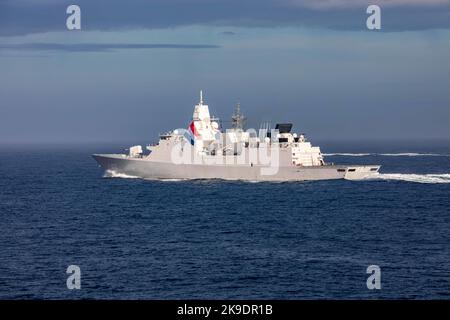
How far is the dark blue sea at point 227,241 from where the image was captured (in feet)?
85.3

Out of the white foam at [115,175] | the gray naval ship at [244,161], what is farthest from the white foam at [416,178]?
the white foam at [115,175]

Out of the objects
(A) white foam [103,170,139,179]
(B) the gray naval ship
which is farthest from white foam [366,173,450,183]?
(A) white foam [103,170,139,179]

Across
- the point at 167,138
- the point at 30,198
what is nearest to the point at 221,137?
the point at 167,138

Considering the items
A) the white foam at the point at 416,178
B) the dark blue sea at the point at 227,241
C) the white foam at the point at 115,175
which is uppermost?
the white foam at the point at 115,175

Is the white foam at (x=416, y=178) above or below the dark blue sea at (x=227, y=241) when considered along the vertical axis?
above

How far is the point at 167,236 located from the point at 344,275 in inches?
464

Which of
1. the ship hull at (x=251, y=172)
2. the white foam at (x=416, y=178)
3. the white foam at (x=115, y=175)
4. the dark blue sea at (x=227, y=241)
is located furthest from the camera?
the white foam at (x=115, y=175)

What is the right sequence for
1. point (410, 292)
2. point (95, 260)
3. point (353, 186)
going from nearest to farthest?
1. point (410, 292)
2. point (95, 260)
3. point (353, 186)

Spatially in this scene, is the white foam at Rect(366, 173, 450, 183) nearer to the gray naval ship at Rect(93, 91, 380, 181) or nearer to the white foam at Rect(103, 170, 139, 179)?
the gray naval ship at Rect(93, 91, 380, 181)

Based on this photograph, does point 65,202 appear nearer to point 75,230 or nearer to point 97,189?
point 97,189

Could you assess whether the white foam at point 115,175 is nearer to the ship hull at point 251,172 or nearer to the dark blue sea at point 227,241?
the ship hull at point 251,172

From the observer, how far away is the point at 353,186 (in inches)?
2339

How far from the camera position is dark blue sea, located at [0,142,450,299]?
26000mm

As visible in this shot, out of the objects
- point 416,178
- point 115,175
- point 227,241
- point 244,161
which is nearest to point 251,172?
point 244,161
